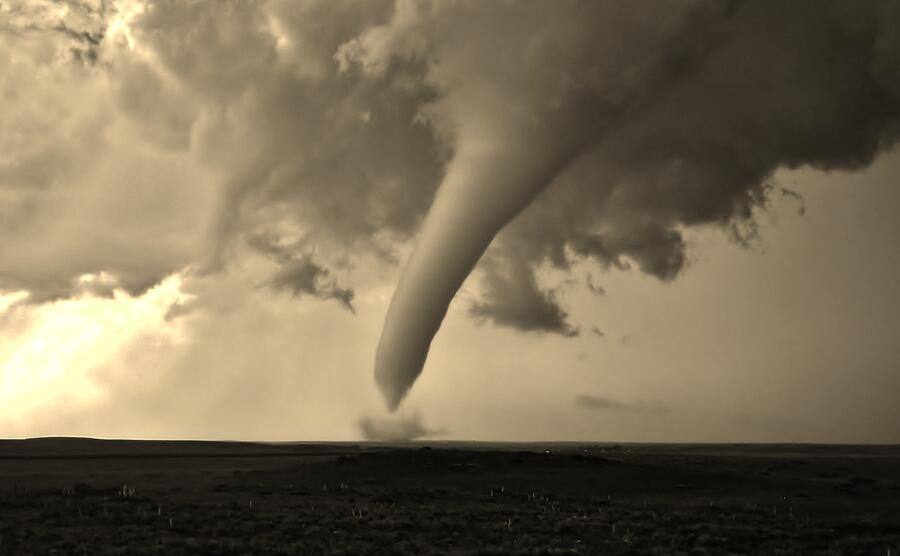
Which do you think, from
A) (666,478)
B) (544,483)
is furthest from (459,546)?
(666,478)

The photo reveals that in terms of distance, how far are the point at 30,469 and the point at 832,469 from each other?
268 feet

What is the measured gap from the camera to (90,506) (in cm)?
4019

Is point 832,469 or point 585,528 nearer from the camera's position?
point 585,528

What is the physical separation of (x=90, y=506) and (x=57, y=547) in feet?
37.1

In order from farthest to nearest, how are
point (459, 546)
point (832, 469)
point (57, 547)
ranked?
1. point (832, 469)
2. point (459, 546)
3. point (57, 547)

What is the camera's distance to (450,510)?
42031 millimetres

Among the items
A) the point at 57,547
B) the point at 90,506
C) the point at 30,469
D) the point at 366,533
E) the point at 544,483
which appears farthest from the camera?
the point at 30,469

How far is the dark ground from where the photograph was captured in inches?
1238

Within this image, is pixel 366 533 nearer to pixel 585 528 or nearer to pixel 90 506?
pixel 585 528

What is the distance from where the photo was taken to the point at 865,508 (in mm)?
46875

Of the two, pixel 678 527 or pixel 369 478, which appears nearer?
pixel 678 527

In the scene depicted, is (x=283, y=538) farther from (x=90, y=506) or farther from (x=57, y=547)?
(x=90, y=506)

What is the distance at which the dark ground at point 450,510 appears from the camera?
31453 millimetres

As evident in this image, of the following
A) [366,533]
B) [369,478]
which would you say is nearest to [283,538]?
[366,533]
